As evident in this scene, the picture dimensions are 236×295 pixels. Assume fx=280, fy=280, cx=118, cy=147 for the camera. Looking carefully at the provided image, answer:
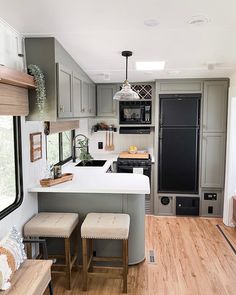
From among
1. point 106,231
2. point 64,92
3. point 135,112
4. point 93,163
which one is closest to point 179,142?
point 135,112

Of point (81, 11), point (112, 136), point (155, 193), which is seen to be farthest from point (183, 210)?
point (81, 11)

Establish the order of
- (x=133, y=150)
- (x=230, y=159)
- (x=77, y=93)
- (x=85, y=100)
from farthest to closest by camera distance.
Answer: (x=133, y=150) < (x=230, y=159) < (x=85, y=100) < (x=77, y=93)

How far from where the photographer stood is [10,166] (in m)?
2.64

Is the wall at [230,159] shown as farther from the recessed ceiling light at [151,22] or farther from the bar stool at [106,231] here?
the recessed ceiling light at [151,22]

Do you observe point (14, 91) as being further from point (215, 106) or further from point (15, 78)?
point (215, 106)

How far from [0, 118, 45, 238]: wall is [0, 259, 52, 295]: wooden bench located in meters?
0.45

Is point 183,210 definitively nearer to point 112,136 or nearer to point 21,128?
point 112,136

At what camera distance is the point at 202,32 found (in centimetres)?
247

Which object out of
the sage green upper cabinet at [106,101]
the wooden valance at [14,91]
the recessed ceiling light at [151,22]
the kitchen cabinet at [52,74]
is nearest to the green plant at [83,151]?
the sage green upper cabinet at [106,101]

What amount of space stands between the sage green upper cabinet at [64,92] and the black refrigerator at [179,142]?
199cm

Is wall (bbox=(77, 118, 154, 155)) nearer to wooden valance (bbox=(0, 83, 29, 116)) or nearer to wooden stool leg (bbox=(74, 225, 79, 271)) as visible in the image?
wooden stool leg (bbox=(74, 225, 79, 271))

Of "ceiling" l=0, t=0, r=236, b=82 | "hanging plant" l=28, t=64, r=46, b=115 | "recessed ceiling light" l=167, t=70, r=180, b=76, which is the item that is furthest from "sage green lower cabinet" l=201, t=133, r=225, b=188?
"hanging plant" l=28, t=64, r=46, b=115

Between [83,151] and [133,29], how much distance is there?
2.53m

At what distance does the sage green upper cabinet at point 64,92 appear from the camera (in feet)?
9.21
